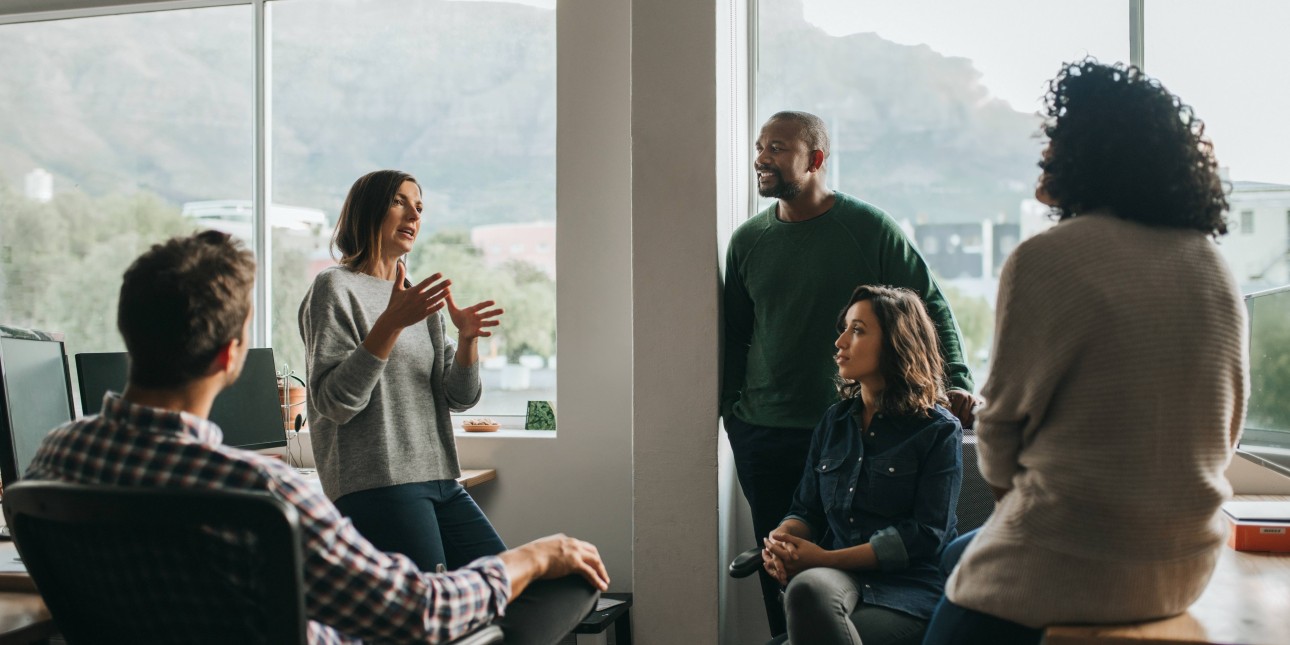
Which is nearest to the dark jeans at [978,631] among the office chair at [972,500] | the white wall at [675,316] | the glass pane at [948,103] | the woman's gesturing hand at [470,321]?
the office chair at [972,500]

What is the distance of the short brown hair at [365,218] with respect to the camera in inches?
94.7

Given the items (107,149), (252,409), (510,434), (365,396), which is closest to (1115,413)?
(365,396)

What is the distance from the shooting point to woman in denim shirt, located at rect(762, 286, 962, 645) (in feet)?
6.96

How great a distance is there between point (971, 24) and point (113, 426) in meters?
3.06

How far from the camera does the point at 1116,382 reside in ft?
4.17

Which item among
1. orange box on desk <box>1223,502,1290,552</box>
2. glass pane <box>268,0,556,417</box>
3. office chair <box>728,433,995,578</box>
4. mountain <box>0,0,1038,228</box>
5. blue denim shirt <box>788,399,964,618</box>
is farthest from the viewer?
glass pane <box>268,0,556,417</box>

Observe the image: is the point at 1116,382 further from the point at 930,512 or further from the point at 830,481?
the point at 830,481

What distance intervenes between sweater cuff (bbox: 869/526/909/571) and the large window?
6.06 feet

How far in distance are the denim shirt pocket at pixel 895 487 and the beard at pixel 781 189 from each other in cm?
93

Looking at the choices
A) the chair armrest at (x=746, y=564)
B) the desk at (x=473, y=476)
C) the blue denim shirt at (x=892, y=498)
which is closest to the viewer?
the blue denim shirt at (x=892, y=498)

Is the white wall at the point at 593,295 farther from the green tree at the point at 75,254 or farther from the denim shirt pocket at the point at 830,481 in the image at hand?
the green tree at the point at 75,254

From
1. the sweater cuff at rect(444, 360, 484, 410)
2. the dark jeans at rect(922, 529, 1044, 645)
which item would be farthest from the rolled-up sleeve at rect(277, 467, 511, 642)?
the sweater cuff at rect(444, 360, 484, 410)

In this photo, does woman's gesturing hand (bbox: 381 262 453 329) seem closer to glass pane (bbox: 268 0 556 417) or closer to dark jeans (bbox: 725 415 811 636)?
dark jeans (bbox: 725 415 811 636)

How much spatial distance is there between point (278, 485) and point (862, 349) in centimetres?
152
